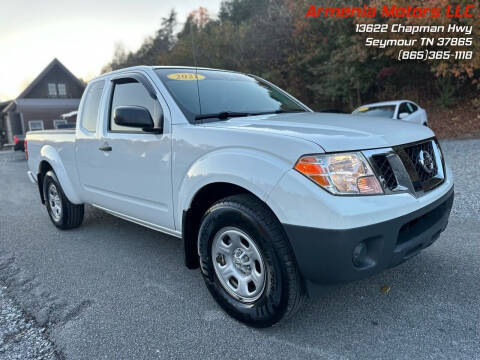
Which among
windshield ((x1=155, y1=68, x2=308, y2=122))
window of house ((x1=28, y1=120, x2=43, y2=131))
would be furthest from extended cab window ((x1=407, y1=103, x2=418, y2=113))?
window of house ((x1=28, y1=120, x2=43, y2=131))

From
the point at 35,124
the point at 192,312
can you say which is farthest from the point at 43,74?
the point at 192,312

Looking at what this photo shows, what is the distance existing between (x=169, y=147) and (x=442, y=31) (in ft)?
43.2

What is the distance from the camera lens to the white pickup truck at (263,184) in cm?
209

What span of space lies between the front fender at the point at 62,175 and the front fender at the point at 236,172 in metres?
2.23

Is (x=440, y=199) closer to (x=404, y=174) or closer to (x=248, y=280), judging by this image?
(x=404, y=174)

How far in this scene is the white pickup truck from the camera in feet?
6.87

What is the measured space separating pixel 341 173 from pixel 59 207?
4.15m

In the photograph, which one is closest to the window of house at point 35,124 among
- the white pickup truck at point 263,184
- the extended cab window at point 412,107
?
the extended cab window at point 412,107

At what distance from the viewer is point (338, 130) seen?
238 centimetres

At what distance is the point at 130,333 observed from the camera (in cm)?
251

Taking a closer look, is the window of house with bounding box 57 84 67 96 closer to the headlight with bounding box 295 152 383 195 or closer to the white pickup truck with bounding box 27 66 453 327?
the white pickup truck with bounding box 27 66 453 327

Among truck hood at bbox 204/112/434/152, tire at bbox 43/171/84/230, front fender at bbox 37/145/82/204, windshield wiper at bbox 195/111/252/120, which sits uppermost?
windshield wiper at bbox 195/111/252/120

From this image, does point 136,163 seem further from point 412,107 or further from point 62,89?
point 62,89

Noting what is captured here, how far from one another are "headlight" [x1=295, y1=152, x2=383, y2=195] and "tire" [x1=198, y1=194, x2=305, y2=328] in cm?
39
